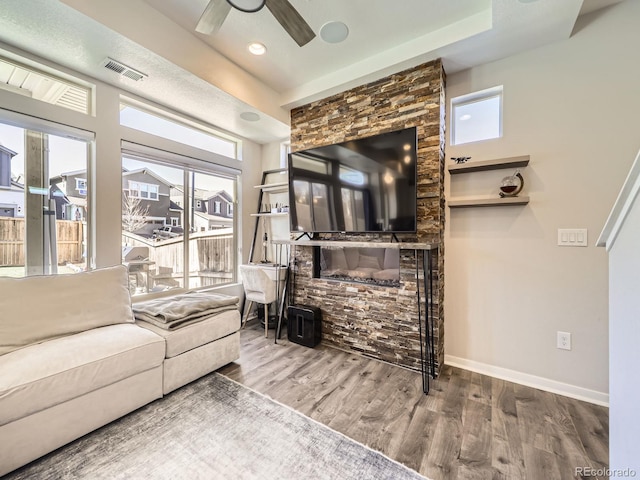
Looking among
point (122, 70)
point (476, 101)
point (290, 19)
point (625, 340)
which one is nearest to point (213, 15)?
point (290, 19)

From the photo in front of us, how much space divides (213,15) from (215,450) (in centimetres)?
259

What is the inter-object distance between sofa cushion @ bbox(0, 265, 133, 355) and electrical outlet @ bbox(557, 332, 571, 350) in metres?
3.45

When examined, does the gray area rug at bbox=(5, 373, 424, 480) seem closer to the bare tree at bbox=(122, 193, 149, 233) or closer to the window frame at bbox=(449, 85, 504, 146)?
A: the bare tree at bbox=(122, 193, 149, 233)

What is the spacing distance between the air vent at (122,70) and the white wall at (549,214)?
113 inches

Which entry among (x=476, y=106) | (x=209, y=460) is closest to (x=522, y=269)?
(x=476, y=106)

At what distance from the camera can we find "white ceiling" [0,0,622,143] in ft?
5.86

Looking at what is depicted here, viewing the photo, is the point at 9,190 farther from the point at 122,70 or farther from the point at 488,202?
the point at 488,202

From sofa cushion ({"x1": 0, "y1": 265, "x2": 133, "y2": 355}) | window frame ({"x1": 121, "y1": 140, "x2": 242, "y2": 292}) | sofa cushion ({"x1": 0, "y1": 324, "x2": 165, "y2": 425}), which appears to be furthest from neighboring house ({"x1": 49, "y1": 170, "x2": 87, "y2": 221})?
sofa cushion ({"x1": 0, "y1": 324, "x2": 165, "y2": 425})

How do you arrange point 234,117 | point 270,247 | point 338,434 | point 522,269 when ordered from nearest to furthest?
point 338,434 < point 522,269 < point 234,117 < point 270,247

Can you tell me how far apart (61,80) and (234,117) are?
1.49 metres

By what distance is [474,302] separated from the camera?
7.86 ft

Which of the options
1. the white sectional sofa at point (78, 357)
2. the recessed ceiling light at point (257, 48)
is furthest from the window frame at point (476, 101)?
the white sectional sofa at point (78, 357)

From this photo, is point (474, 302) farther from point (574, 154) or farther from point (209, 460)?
point (209, 460)

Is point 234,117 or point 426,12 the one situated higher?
point 426,12
